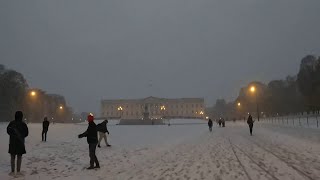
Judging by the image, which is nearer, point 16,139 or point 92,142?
point 16,139

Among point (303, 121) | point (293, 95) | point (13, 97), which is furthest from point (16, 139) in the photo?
point (293, 95)

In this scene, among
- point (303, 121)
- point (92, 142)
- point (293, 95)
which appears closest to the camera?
point (92, 142)

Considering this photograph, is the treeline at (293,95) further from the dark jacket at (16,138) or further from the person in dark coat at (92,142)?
the dark jacket at (16,138)

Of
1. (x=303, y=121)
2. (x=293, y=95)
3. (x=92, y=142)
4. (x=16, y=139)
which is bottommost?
(x=92, y=142)

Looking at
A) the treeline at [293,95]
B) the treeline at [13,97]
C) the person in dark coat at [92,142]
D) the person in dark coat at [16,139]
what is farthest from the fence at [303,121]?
the treeline at [13,97]

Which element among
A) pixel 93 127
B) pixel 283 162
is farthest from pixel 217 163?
pixel 93 127

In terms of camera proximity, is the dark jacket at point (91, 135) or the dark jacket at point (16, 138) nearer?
the dark jacket at point (16, 138)

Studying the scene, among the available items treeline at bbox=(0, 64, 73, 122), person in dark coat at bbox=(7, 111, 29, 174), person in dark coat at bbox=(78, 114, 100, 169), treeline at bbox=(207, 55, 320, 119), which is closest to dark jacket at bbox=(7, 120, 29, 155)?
person in dark coat at bbox=(7, 111, 29, 174)

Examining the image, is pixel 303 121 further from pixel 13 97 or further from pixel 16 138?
pixel 13 97

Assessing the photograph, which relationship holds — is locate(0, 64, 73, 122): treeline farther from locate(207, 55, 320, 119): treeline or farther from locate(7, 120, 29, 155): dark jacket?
locate(7, 120, 29, 155): dark jacket

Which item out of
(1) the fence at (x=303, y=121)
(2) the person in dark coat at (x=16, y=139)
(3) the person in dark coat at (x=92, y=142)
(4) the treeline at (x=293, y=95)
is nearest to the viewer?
(2) the person in dark coat at (x=16, y=139)

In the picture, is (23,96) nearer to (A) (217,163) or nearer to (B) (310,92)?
(B) (310,92)

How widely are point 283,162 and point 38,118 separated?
95748 mm

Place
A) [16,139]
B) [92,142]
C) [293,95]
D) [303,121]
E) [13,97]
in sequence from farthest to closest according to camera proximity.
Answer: [293,95] < [13,97] < [303,121] < [92,142] < [16,139]
